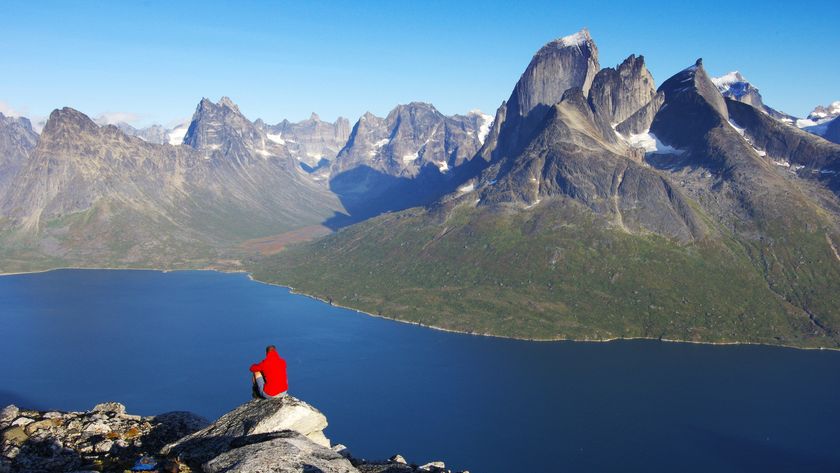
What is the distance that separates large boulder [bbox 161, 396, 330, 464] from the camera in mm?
27375

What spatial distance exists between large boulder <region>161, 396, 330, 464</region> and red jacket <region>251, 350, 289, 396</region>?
31.5 inches

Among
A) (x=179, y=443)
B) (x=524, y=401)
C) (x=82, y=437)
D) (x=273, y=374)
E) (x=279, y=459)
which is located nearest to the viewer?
(x=279, y=459)

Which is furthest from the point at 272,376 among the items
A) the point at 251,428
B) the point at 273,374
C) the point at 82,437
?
the point at 82,437

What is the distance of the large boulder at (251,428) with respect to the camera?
27.4 meters

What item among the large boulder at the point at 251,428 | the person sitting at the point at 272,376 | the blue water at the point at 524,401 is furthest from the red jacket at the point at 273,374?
the blue water at the point at 524,401

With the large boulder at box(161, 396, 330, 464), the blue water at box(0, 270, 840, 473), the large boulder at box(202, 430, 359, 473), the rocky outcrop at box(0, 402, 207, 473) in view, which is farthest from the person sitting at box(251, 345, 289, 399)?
the blue water at box(0, 270, 840, 473)

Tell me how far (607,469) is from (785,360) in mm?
105416

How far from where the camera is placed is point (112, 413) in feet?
126

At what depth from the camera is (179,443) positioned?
2950 cm

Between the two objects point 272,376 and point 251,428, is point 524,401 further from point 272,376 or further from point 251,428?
point 251,428

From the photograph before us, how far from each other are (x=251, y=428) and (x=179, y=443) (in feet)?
13.3

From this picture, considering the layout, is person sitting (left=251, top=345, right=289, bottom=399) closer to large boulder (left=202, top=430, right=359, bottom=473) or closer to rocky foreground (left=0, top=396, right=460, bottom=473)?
rocky foreground (left=0, top=396, right=460, bottom=473)

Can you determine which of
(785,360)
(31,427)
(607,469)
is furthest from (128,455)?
(785,360)

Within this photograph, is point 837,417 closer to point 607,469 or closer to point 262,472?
point 607,469
